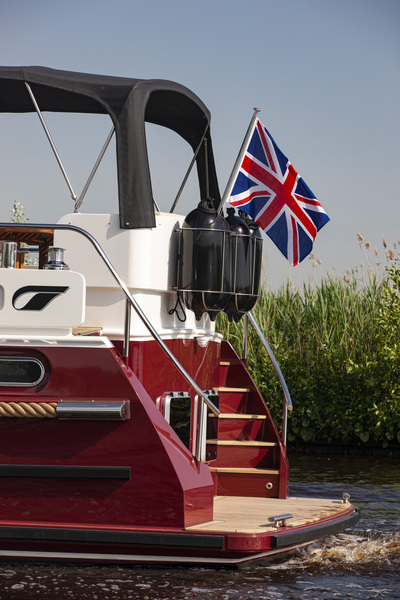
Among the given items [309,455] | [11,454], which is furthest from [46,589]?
[309,455]

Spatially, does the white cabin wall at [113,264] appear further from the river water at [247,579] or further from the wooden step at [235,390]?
the wooden step at [235,390]

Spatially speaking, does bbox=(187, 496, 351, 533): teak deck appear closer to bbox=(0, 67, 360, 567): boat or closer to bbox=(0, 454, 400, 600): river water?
bbox=(0, 67, 360, 567): boat

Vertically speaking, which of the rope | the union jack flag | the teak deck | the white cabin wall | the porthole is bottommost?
the teak deck

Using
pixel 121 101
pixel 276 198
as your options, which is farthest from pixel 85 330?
pixel 276 198

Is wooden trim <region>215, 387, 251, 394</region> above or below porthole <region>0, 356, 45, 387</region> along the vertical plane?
below

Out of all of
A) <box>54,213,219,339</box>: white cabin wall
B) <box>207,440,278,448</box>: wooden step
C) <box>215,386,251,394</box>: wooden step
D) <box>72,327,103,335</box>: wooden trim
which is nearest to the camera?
<box>72,327,103,335</box>: wooden trim

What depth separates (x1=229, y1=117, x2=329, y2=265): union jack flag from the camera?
730 cm

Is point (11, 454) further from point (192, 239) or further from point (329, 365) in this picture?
point (329, 365)

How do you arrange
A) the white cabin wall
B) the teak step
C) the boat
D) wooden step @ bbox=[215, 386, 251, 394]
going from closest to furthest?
the boat → the white cabin wall → the teak step → wooden step @ bbox=[215, 386, 251, 394]

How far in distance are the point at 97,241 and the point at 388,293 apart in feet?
Answer: 22.3

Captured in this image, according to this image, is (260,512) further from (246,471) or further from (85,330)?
(85,330)

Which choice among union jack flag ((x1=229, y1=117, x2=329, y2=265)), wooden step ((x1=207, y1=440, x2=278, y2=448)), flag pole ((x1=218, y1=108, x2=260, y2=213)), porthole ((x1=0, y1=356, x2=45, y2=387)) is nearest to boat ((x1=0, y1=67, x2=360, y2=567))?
porthole ((x1=0, y1=356, x2=45, y2=387))

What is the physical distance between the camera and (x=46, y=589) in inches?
193

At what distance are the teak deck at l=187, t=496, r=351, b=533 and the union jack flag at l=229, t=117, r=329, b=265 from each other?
90.4 inches
